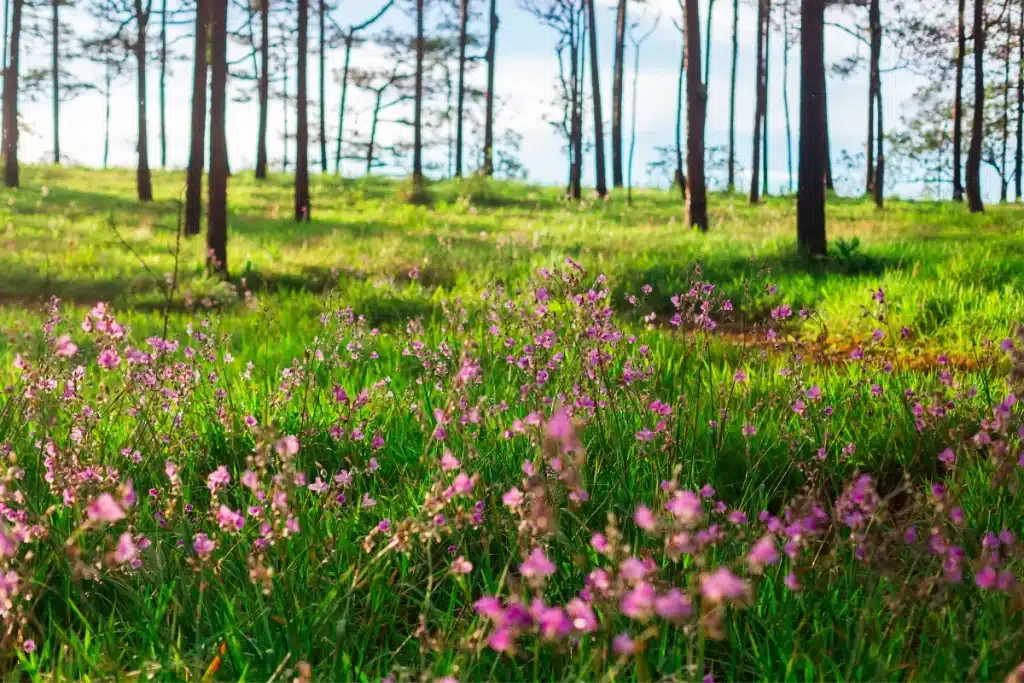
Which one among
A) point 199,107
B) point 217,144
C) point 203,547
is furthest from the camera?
point 199,107

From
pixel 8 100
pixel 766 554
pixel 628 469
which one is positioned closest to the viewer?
pixel 766 554

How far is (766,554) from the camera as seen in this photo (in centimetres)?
98

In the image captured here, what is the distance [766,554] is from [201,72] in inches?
603

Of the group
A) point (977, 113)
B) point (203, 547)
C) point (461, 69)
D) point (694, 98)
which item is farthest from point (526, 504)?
point (461, 69)

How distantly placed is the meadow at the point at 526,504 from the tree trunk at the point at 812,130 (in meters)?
3.71

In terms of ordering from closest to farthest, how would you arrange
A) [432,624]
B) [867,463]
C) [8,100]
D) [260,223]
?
1. [432,624]
2. [867,463]
3. [260,223]
4. [8,100]

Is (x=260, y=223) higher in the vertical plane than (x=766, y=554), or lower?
higher

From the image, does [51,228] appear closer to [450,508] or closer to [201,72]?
[201,72]

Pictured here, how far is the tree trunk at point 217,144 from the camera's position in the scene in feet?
34.7

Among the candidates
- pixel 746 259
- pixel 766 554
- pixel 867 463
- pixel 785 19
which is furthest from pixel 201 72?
pixel 785 19

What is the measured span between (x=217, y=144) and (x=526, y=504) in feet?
32.0

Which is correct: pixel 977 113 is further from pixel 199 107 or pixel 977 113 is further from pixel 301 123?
pixel 199 107

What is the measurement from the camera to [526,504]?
7.02 feet

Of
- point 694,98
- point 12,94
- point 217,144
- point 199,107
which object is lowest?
point 217,144
